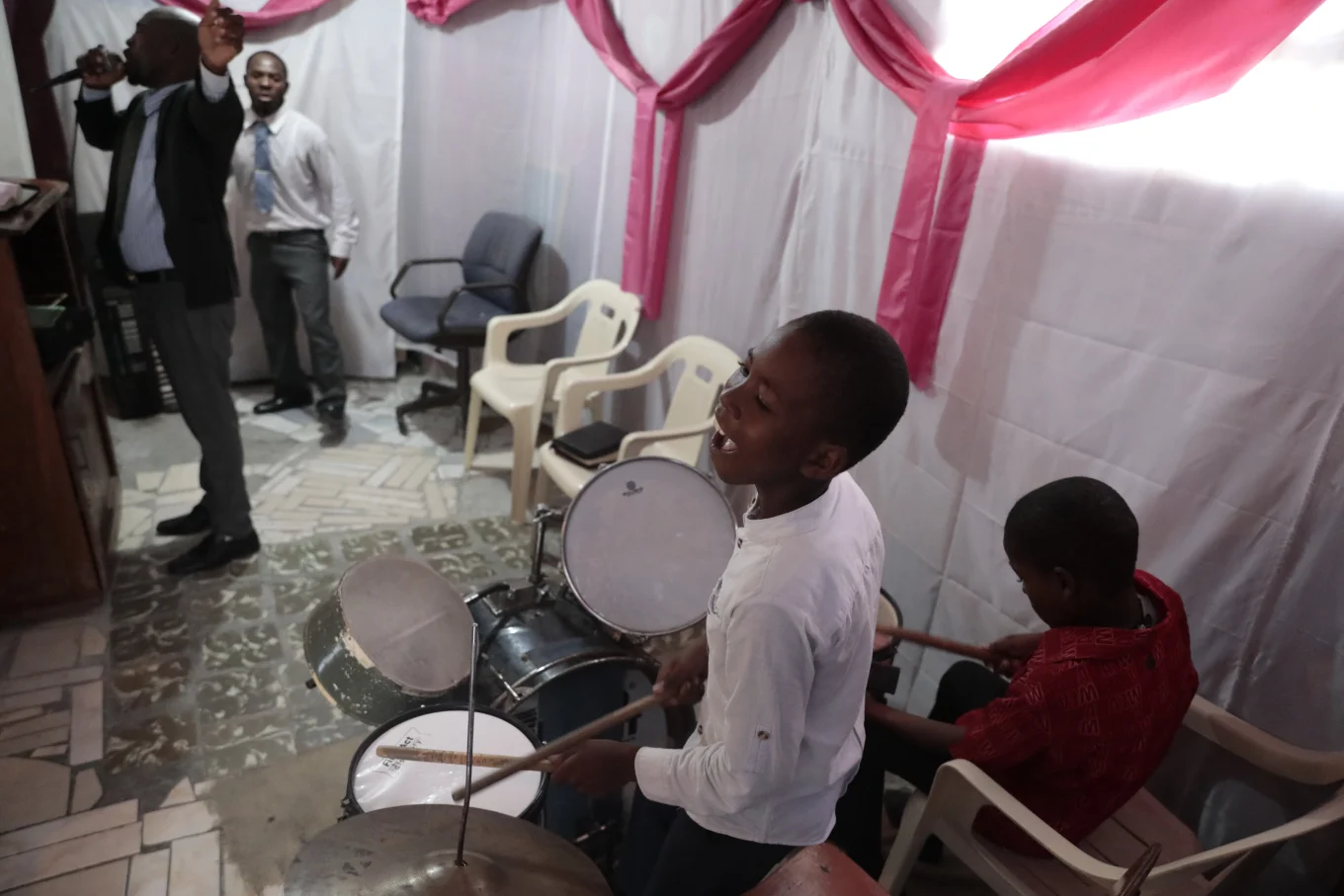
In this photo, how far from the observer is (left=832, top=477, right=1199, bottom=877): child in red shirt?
134 cm

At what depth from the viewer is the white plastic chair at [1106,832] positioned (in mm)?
1329

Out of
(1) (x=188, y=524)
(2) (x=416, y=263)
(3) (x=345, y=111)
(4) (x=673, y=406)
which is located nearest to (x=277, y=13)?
(3) (x=345, y=111)

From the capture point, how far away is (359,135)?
4.08 metres

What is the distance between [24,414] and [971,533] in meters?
2.65

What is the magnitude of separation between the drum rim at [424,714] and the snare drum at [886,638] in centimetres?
72

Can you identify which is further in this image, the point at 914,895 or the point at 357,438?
the point at 357,438

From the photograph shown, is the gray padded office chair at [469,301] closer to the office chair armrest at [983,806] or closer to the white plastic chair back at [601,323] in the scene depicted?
the white plastic chair back at [601,323]

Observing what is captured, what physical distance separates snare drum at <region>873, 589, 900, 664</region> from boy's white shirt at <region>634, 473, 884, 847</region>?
0.62 metres

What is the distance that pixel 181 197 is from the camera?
2342mm

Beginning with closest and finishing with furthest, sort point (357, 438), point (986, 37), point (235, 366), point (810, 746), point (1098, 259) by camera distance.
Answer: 1. point (810, 746)
2. point (1098, 259)
3. point (986, 37)
4. point (357, 438)
5. point (235, 366)

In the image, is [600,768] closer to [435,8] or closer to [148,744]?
[148,744]

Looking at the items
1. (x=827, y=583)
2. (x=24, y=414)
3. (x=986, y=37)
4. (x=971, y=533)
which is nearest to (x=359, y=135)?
(x=24, y=414)

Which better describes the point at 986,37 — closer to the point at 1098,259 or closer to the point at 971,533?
the point at 1098,259

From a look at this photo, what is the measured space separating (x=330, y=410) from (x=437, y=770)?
9.60 ft
